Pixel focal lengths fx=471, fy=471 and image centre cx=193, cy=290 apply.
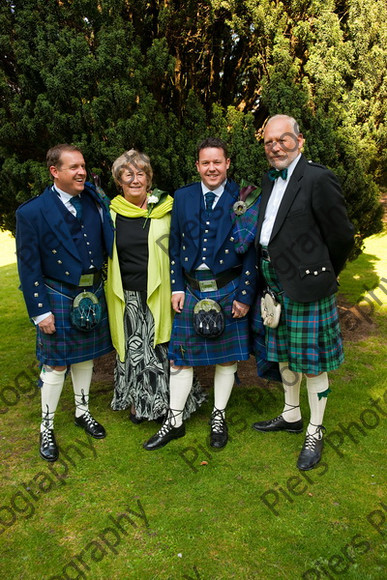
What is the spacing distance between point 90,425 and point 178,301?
111cm

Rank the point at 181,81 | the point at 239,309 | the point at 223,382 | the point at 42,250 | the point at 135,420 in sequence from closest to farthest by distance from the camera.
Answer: the point at 42,250
the point at 239,309
the point at 223,382
the point at 135,420
the point at 181,81

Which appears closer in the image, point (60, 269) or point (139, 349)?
point (60, 269)

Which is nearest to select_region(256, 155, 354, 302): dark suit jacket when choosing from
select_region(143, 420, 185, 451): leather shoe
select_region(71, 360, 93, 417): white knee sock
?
select_region(143, 420, 185, 451): leather shoe

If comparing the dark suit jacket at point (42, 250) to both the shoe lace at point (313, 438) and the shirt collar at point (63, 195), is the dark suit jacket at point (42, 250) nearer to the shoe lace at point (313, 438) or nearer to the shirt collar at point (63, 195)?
the shirt collar at point (63, 195)

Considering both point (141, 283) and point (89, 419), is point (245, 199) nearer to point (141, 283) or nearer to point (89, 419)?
point (141, 283)

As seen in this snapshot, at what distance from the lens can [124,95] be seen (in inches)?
129

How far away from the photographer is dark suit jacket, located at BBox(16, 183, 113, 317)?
8.93 feet

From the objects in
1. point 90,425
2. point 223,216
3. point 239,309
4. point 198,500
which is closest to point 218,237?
point 223,216

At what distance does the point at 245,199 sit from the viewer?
2.86 metres

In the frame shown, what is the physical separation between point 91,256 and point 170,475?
141 cm

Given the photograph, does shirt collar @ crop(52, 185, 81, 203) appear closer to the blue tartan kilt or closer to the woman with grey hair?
the woman with grey hair

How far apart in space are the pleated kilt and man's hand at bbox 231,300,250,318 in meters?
0.05

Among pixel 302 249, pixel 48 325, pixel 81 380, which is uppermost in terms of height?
pixel 302 249

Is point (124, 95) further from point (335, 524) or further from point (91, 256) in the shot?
point (335, 524)
